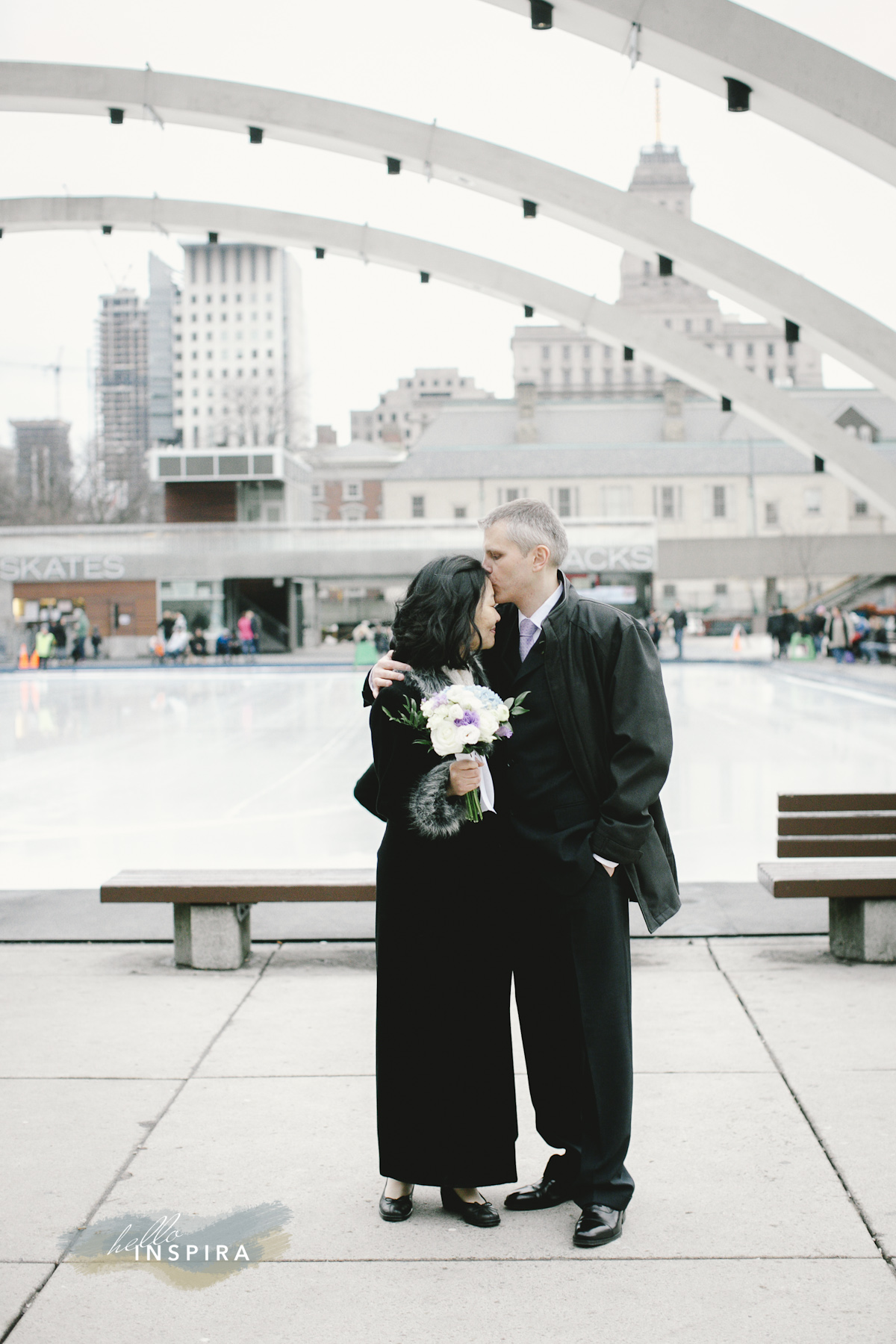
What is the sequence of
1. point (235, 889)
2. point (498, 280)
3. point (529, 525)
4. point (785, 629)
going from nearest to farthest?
point (529, 525) < point (235, 889) < point (498, 280) < point (785, 629)

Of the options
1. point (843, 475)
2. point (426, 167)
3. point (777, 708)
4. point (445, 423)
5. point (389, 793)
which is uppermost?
point (445, 423)

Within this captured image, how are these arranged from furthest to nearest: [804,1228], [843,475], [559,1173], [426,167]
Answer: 1. [843,475]
2. [426,167]
3. [559,1173]
4. [804,1228]

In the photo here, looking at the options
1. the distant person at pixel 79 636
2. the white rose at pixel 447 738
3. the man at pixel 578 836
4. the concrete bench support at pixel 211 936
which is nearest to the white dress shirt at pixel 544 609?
the man at pixel 578 836

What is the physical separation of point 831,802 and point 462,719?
295 centimetres

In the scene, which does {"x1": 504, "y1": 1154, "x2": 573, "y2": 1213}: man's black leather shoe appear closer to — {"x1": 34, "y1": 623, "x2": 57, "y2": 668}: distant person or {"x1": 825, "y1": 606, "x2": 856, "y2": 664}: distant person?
{"x1": 825, "y1": 606, "x2": 856, "y2": 664}: distant person

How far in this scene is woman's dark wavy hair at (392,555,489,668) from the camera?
2965 mm

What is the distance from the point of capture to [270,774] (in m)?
12.3

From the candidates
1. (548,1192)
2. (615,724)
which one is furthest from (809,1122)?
(615,724)

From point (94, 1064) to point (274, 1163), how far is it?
1045mm

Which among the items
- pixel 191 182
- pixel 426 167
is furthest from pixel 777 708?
pixel 191 182

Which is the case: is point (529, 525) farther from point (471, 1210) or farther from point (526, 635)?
point (471, 1210)

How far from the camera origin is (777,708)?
19969mm

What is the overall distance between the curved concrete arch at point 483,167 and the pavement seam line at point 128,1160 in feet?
32.9

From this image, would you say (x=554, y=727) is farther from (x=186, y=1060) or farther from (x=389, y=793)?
(x=186, y=1060)
